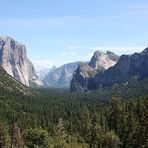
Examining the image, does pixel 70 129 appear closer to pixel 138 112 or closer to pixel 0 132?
pixel 0 132

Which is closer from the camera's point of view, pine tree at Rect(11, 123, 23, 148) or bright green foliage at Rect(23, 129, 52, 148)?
pine tree at Rect(11, 123, 23, 148)

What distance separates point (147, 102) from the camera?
303 ft

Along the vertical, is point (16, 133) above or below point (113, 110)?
below

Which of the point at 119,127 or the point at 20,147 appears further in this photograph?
the point at 20,147

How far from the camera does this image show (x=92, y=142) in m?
126

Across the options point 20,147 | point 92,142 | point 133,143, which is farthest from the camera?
point 20,147

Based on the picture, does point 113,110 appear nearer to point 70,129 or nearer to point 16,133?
point 16,133

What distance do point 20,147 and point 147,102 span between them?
5724cm

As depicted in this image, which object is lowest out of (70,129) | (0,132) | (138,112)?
(70,129)

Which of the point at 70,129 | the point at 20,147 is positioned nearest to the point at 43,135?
the point at 20,147

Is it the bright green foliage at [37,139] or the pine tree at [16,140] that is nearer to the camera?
the pine tree at [16,140]

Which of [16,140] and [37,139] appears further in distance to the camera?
[37,139]

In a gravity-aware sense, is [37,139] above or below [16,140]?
below

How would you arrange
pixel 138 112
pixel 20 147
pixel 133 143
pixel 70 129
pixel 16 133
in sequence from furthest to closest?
pixel 70 129
pixel 16 133
pixel 20 147
pixel 138 112
pixel 133 143
